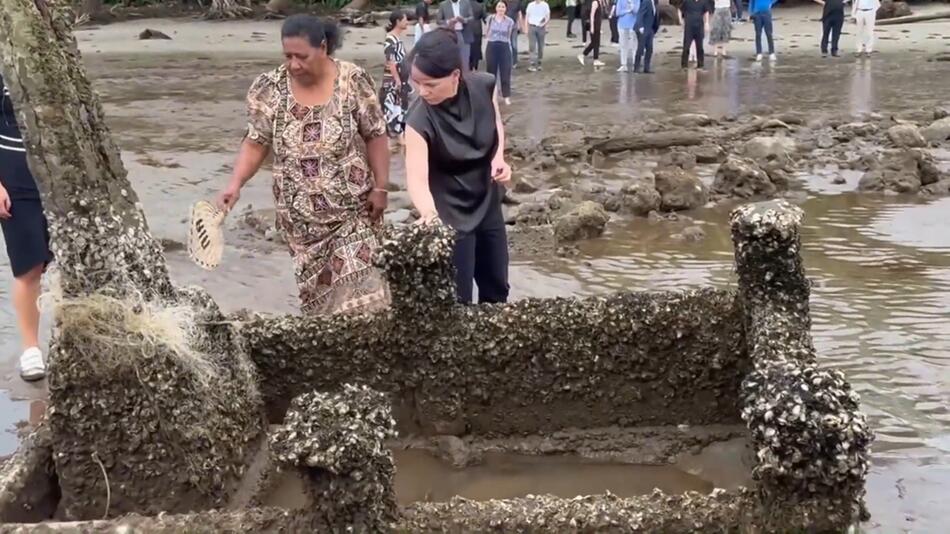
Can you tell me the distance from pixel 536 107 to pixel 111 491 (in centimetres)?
1131

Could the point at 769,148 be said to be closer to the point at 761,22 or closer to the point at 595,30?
the point at 595,30

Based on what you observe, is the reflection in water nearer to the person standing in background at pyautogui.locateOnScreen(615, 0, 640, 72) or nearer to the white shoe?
the person standing in background at pyautogui.locateOnScreen(615, 0, 640, 72)

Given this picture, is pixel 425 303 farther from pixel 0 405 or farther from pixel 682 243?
pixel 682 243

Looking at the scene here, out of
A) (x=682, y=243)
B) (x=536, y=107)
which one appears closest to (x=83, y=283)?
(x=682, y=243)

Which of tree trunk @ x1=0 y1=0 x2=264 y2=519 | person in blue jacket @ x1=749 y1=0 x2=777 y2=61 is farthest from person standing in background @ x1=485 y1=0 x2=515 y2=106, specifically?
tree trunk @ x1=0 y1=0 x2=264 y2=519

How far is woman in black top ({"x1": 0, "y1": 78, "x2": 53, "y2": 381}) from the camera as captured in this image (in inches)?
181

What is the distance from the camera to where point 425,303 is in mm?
3492

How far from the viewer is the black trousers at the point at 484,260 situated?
13.9ft

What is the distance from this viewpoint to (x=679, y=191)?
7.96m

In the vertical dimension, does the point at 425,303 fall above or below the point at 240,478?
above

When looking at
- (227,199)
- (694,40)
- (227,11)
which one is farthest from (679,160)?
(227,11)

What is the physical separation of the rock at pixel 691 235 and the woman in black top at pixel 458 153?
2991mm

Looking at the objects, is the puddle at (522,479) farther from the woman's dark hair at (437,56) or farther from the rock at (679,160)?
the rock at (679,160)

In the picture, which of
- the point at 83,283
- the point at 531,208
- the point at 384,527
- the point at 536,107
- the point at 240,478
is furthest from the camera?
the point at 536,107
